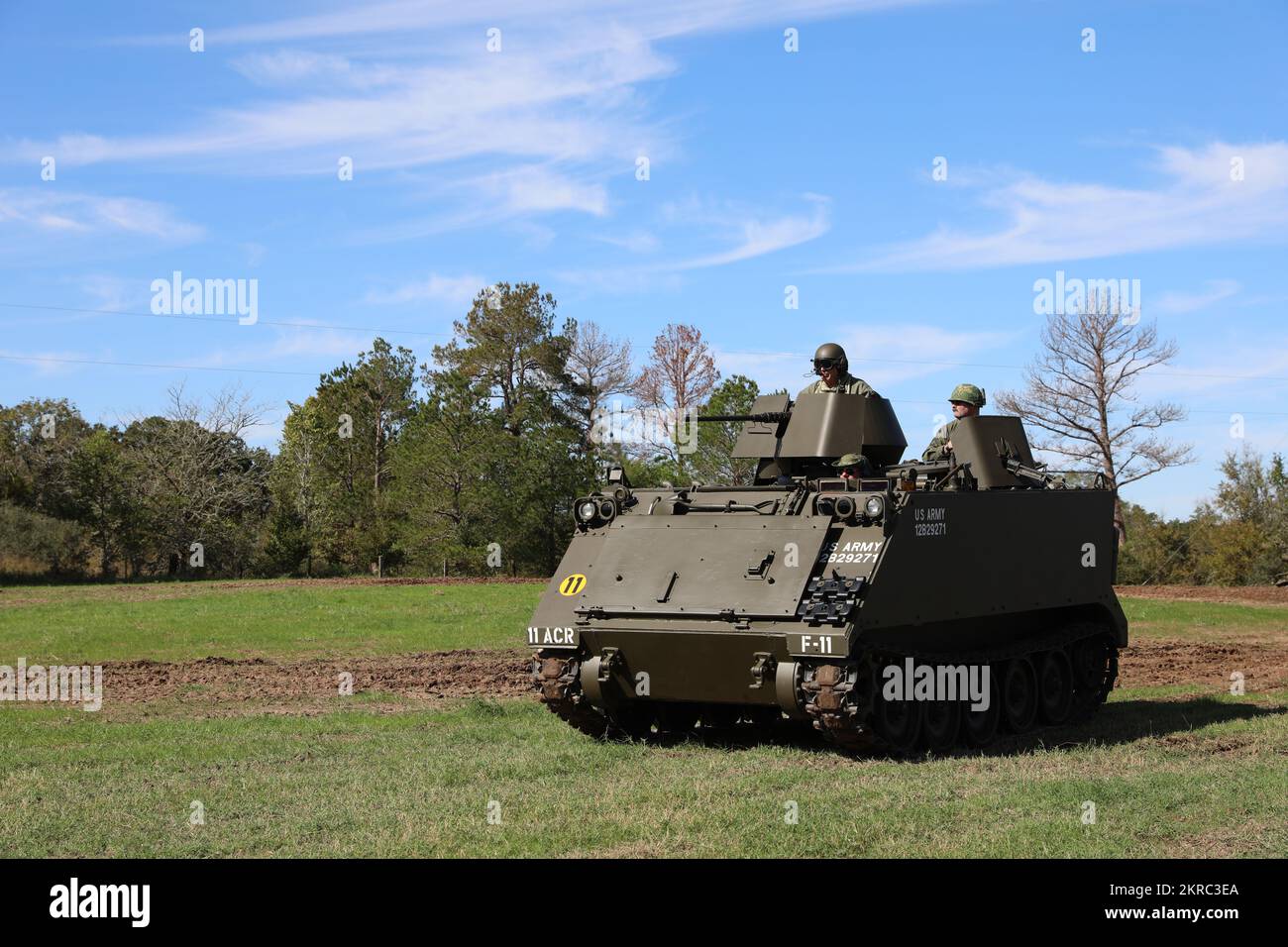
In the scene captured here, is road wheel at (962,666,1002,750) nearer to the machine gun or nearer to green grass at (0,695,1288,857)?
green grass at (0,695,1288,857)

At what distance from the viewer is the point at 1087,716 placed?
15125 millimetres

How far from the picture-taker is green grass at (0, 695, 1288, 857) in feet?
26.8

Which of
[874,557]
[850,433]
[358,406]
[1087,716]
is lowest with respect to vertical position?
[1087,716]

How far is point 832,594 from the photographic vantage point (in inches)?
449

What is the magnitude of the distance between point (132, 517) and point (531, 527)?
41.8 feet

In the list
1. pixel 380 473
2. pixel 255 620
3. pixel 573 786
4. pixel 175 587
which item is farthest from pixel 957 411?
pixel 380 473

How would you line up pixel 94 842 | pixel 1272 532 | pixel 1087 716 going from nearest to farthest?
1. pixel 94 842
2. pixel 1087 716
3. pixel 1272 532

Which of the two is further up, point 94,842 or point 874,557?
point 874,557

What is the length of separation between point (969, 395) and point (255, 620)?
16.3 meters

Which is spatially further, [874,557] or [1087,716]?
[1087,716]

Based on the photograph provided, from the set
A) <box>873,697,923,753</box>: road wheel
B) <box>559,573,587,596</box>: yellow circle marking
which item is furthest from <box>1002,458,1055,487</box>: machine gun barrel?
<box>559,573,587,596</box>: yellow circle marking

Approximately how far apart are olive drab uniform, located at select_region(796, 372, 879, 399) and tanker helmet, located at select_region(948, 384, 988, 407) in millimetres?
1366

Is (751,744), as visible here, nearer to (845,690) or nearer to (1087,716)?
(845,690)
